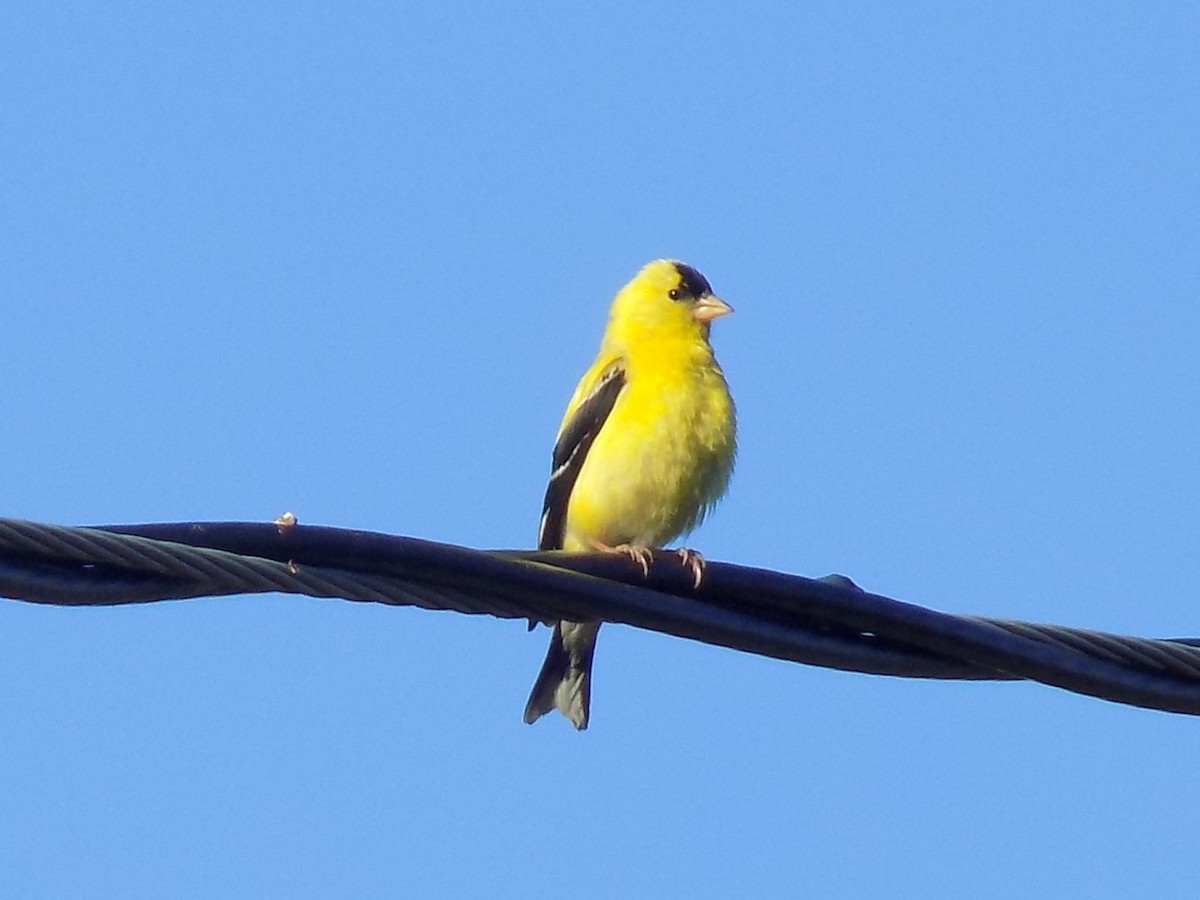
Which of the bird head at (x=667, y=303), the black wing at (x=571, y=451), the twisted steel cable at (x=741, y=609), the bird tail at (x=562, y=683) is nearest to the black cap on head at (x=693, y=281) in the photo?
the bird head at (x=667, y=303)

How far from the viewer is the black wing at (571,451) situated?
26.9 feet

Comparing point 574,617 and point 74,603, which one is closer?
point 74,603

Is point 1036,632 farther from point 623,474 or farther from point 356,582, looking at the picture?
point 623,474

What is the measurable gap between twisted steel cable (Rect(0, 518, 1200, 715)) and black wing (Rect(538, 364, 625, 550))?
11.4ft

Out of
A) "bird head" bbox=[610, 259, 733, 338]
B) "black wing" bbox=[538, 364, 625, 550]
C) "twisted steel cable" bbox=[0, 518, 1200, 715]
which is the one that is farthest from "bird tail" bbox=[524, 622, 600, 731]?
"twisted steel cable" bbox=[0, 518, 1200, 715]

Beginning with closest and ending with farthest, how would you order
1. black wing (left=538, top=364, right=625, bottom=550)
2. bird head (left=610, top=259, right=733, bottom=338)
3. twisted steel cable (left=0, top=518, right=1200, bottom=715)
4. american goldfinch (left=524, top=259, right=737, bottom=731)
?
twisted steel cable (left=0, top=518, right=1200, bottom=715)
american goldfinch (left=524, top=259, right=737, bottom=731)
black wing (left=538, top=364, right=625, bottom=550)
bird head (left=610, top=259, right=733, bottom=338)

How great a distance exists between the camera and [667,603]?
14.8 ft

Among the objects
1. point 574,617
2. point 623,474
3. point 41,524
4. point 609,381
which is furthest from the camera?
point 609,381

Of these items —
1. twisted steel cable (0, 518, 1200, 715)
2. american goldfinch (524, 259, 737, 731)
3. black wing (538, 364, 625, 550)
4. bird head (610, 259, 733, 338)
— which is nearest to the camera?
twisted steel cable (0, 518, 1200, 715)

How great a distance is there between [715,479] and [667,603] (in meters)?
3.45

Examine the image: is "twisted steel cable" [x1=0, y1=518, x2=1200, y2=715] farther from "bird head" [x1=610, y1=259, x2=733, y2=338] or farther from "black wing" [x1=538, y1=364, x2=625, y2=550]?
"bird head" [x1=610, y1=259, x2=733, y2=338]

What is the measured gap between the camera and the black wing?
26.9 ft

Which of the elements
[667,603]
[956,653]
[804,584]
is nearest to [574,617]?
[667,603]

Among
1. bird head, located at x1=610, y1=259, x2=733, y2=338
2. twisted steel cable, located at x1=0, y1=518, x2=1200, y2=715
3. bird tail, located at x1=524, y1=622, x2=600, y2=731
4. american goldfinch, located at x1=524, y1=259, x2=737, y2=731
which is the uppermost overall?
bird head, located at x1=610, y1=259, x2=733, y2=338
